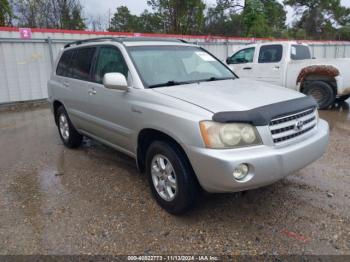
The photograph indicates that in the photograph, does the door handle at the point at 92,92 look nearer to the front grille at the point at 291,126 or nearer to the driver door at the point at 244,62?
the front grille at the point at 291,126

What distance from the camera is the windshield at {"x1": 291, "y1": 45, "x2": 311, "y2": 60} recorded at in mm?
8578

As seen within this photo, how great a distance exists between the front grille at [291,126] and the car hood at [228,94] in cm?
21

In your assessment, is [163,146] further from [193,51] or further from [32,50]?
[32,50]

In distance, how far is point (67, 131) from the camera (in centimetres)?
539

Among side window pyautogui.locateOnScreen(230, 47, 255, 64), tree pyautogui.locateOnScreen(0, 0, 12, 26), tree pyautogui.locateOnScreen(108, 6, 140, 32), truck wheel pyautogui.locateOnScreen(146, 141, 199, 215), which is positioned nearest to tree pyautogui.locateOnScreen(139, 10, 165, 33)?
tree pyautogui.locateOnScreen(108, 6, 140, 32)

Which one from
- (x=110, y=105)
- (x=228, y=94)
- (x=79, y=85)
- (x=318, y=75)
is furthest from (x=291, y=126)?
(x=318, y=75)

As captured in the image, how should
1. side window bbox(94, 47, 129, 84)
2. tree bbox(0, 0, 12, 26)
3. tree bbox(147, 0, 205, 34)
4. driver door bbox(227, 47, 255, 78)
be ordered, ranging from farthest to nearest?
tree bbox(147, 0, 205, 34) → tree bbox(0, 0, 12, 26) → driver door bbox(227, 47, 255, 78) → side window bbox(94, 47, 129, 84)

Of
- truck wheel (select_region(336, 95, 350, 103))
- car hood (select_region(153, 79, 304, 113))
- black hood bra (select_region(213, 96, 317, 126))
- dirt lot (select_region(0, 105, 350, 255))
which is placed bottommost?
dirt lot (select_region(0, 105, 350, 255))

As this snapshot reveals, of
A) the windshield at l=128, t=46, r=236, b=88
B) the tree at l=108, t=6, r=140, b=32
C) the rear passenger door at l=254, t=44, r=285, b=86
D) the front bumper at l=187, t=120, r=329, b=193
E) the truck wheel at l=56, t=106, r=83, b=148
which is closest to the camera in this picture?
the front bumper at l=187, t=120, r=329, b=193

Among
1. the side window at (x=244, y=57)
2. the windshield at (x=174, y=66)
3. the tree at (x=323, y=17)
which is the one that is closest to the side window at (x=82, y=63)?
the windshield at (x=174, y=66)

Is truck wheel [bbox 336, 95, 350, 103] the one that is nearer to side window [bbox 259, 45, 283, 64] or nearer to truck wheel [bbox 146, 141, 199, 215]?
side window [bbox 259, 45, 283, 64]

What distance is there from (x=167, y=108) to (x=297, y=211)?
1703 millimetres

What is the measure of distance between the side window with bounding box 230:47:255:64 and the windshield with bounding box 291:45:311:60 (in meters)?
1.14

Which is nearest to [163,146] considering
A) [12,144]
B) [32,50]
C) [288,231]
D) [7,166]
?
[288,231]
